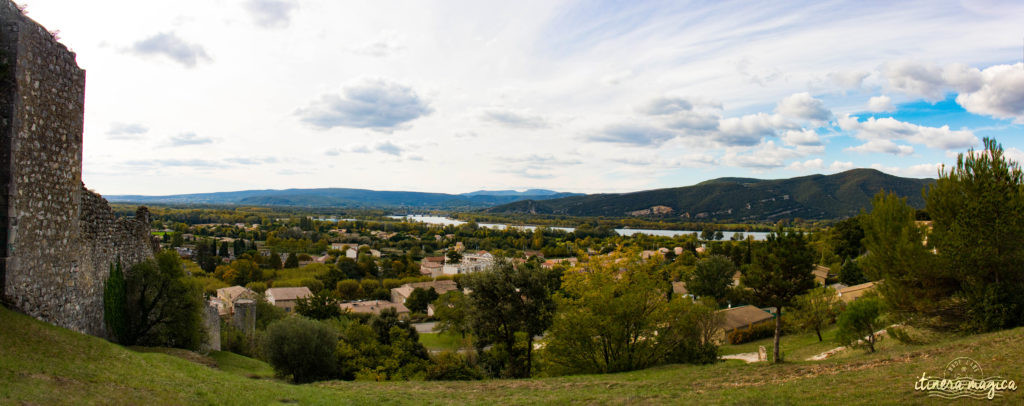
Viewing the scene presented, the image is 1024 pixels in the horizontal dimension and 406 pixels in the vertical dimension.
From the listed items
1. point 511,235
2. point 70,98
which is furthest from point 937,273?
point 511,235

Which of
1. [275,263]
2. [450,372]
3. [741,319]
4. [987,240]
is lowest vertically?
[275,263]

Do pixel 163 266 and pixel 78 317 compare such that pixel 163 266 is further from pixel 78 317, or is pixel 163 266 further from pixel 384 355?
pixel 384 355

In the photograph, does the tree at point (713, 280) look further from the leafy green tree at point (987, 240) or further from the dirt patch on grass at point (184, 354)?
the dirt patch on grass at point (184, 354)

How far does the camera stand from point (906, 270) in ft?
57.4

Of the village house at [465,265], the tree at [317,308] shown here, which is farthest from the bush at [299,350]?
the village house at [465,265]

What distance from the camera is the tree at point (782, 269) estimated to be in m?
19.3

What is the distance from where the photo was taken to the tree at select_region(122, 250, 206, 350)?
43.7ft

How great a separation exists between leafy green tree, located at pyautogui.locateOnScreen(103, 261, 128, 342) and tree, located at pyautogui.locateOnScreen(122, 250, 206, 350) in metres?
0.20

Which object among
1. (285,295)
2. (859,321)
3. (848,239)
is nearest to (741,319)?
(859,321)

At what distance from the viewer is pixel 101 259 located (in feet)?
39.7

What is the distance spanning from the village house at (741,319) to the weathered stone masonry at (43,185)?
36774 mm

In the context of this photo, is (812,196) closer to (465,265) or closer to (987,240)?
(465,265)

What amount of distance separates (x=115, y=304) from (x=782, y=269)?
22.4m

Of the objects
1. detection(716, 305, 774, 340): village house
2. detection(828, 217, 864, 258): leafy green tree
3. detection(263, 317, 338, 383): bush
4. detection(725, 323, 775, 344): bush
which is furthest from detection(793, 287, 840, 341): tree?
detection(828, 217, 864, 258): leafy green tree
